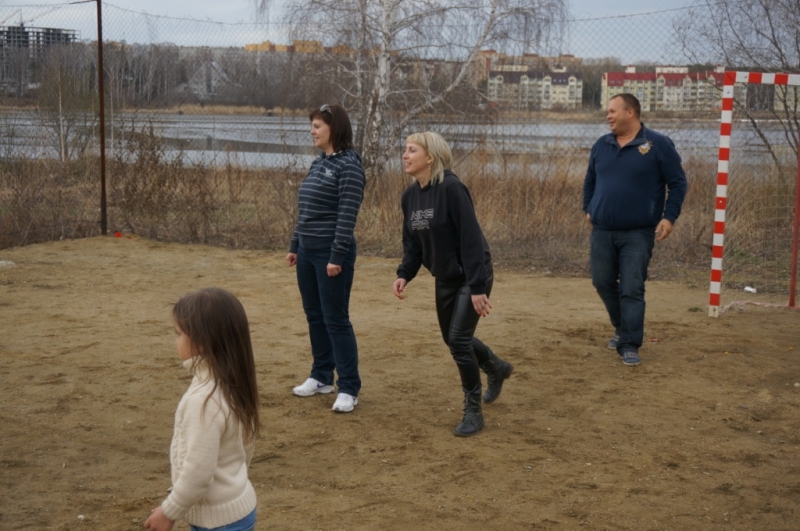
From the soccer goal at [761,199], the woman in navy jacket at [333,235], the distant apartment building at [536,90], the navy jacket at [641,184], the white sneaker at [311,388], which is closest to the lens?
the woman in navy jacket at [333,235]

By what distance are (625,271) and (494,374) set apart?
159 cm

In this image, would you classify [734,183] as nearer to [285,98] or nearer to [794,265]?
[794,265]

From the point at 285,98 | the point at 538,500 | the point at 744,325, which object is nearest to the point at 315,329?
the point at 538,500

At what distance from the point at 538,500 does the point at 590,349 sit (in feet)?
10.1

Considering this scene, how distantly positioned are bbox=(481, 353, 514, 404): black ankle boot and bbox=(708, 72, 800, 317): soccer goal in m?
3.66

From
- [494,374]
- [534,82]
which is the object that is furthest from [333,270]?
[534,82]

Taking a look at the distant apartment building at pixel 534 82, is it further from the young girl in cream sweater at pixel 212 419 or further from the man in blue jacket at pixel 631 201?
the young girl in cream sweater at pixel 212 419

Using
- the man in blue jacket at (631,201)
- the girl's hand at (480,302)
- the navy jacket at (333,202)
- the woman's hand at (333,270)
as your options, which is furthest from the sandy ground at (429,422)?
Result: the navy jacket at (333,202)

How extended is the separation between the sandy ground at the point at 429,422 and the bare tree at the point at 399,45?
17.9 ft

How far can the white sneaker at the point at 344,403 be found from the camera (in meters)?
5.62

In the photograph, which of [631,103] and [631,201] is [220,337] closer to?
[631,201]

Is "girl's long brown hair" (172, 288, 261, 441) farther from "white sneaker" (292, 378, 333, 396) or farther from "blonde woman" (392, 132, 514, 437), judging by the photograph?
"white sneaker" (292, 378, 333, 396)

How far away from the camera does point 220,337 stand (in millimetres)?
2711

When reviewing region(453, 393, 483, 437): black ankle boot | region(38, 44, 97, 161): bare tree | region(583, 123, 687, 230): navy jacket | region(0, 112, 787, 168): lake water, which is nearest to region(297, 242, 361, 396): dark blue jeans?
region(453, 393, 483, 437): black ankle boot
